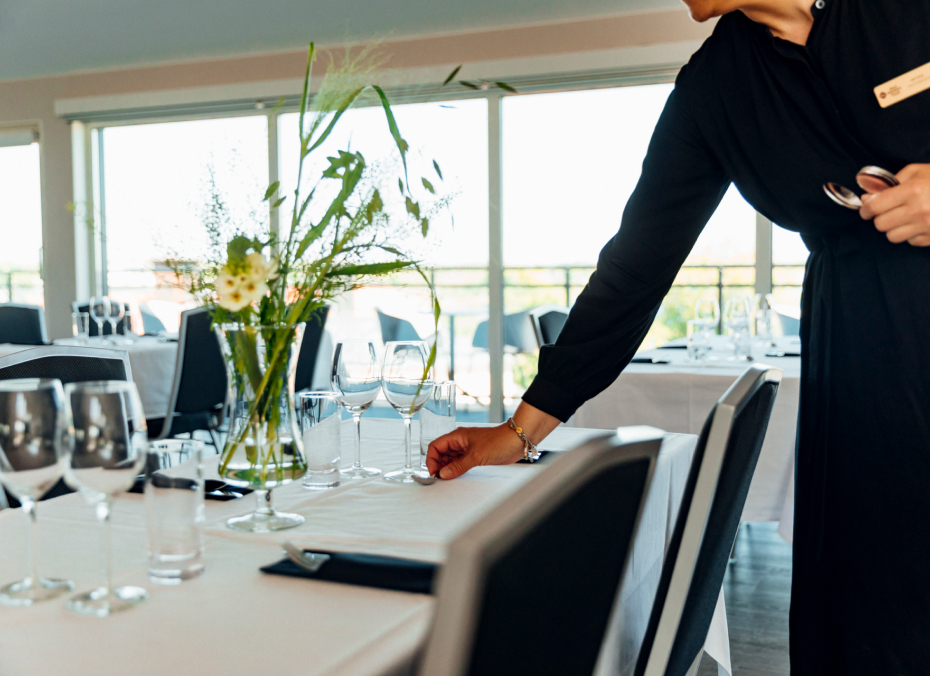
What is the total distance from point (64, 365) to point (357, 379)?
2.83 ft

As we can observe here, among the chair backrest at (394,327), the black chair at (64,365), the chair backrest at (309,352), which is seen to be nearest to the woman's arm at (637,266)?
the black chair at (64,365)

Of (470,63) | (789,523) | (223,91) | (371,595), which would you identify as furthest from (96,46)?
(371,595)

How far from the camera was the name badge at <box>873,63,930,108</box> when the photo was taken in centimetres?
99

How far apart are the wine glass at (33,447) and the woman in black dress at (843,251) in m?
0.83

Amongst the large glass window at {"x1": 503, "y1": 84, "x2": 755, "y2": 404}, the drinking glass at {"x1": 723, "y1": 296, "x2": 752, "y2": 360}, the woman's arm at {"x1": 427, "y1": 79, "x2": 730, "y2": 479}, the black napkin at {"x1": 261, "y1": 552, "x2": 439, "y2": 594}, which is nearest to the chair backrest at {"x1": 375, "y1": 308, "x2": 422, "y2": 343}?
the large glass window at {"x1": 503, "y1": 84, "x2": 755, "y2": 404}

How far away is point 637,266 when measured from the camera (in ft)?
4.17

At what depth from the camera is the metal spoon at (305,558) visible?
0.94 meters

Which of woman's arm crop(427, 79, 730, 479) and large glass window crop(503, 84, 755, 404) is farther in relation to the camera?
large glass window crop(503, 84, 755, 404)

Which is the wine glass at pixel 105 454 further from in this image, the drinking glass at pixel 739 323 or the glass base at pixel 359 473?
the drinking glass at pixel 739 323

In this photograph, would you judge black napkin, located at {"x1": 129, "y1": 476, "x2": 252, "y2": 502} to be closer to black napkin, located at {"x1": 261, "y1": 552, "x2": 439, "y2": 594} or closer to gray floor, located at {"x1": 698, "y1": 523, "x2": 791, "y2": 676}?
black napkin, located at {"x1": 261, "y1": 552, "x2": 439, "y2": 594}

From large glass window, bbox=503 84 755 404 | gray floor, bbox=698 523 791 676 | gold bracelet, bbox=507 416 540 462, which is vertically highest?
large glass window, bbox=503 84 755 404

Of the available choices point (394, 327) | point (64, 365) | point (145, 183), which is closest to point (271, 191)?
Answer: point (64, 365)

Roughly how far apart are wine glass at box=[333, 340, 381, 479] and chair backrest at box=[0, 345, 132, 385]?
0.75 m

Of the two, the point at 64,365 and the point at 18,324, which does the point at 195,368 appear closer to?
the point at 64,365
